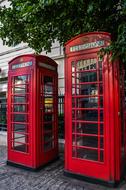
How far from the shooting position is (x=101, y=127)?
3.76m

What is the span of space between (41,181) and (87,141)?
1244 millimetres

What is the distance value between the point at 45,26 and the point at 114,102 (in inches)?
119

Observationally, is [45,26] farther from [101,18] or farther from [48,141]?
[48,141]

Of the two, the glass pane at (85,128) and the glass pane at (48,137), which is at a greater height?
the glass pane at (85,128)

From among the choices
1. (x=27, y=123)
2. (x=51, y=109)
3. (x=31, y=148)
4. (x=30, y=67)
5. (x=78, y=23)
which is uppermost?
(x=78, y=23)

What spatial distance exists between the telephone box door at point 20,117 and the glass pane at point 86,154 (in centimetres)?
117

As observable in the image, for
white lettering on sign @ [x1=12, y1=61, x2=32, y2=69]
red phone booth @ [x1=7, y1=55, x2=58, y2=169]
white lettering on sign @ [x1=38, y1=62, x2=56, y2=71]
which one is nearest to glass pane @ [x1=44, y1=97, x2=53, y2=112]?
red phone booth @ [x1=7, y1=55, x2=58, y2=169]

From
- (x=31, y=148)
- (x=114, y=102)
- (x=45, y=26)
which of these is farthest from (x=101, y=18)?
(x=31, y=148)

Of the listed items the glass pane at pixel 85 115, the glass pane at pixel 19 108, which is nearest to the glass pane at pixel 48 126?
the glass pane at pixel 19 108

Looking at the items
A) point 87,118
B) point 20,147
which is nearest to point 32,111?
point 20,147

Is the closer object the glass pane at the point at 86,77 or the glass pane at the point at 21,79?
the glass pane at the point at 86,77

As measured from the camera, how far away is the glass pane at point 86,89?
389 centimetres

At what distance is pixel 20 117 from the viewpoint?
16.2 feet

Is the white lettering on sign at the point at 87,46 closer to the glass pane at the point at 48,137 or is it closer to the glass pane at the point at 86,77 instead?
the glass pane at the point at 86,77
